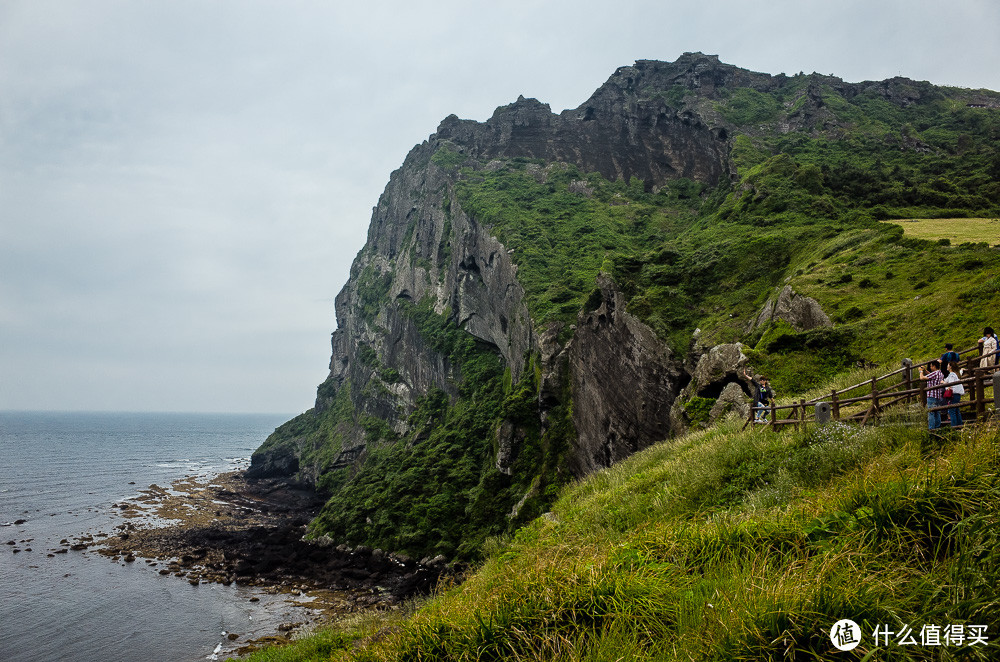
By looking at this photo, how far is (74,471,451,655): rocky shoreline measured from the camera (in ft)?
106

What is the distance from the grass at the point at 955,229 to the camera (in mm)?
23500

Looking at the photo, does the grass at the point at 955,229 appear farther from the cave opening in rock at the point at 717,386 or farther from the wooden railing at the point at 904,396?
the wooden railing at the point at 904,396

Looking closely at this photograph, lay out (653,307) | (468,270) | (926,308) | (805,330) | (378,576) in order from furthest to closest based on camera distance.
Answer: (468,270) → (378,576) → (653,307) → (805,330) → (926,308)

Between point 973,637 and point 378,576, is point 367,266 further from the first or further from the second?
point 973,637

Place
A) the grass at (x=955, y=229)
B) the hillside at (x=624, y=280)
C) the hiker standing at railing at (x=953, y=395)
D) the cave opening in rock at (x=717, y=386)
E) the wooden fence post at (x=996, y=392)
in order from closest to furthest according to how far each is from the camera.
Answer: the wooden fence post at (x=996, y=392) < the hiker standing at railing at (x=953, y=395) < the cave opening in rock at (x=717, y=386) < the hillside at (x=624, y=280) < the grass at (x=955, y=229)

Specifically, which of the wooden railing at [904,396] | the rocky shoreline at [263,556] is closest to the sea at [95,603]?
the rocky shoreline at [263,556]

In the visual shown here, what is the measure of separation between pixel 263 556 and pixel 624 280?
37.0 m

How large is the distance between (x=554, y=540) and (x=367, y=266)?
102 meters

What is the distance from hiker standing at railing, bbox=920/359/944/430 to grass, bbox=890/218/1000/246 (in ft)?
60.5

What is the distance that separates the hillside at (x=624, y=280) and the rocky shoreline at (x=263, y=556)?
8.35ft

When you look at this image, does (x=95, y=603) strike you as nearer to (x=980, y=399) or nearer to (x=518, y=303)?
(x=518, y=303)

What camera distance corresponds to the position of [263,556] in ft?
135

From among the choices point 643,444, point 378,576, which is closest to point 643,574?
point 643,444

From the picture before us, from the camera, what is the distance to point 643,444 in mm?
28547
